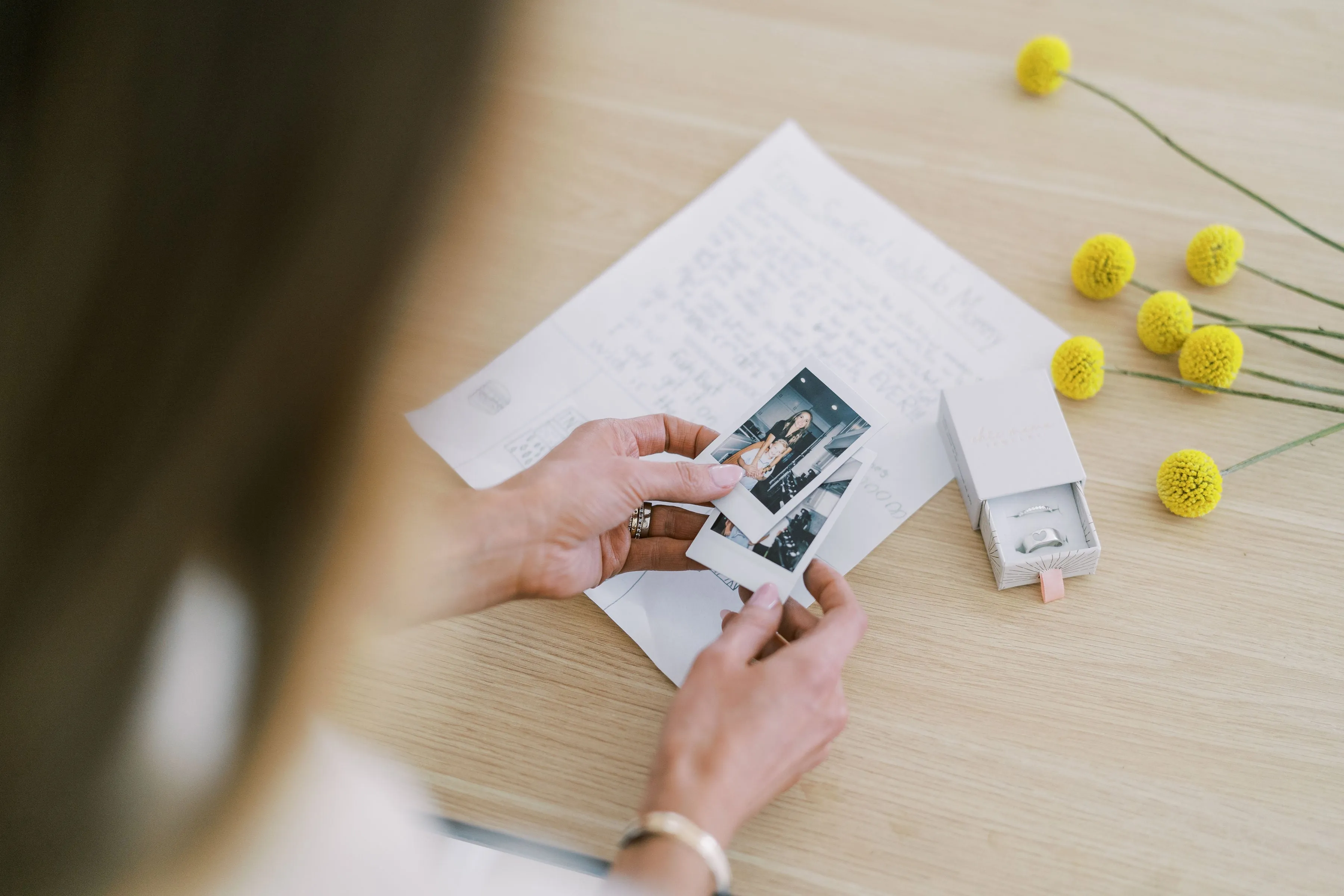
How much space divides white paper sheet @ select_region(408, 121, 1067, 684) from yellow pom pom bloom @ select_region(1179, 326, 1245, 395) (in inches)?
4.5

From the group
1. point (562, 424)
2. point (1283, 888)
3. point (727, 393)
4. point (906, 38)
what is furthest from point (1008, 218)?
point (1283, 888)

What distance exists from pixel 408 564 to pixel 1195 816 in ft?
2.17

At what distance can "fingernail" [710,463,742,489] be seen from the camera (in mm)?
685

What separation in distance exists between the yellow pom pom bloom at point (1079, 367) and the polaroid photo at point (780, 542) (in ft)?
0.70

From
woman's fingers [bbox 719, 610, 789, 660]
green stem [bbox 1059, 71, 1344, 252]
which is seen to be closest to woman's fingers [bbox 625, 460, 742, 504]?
woman's fingers [bbox 719, 610, 789, 660]

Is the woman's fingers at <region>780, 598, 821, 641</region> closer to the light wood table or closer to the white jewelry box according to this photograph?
Result: the light wood table

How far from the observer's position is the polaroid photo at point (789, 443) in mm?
696

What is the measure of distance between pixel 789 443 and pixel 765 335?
166 mm

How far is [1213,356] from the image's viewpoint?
73 cm

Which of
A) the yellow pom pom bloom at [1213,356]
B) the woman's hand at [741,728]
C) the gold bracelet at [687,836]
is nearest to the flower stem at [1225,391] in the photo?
the yellow pom pom bloom at [1213,356]

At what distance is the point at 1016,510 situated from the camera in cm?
71

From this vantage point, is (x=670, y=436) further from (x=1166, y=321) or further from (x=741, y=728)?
(x=1166, y=321)

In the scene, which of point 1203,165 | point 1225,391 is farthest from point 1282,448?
point 1203,165

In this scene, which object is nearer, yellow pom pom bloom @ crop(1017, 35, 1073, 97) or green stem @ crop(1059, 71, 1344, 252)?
green stem @ crop(1059, 71, 1344, 252)
